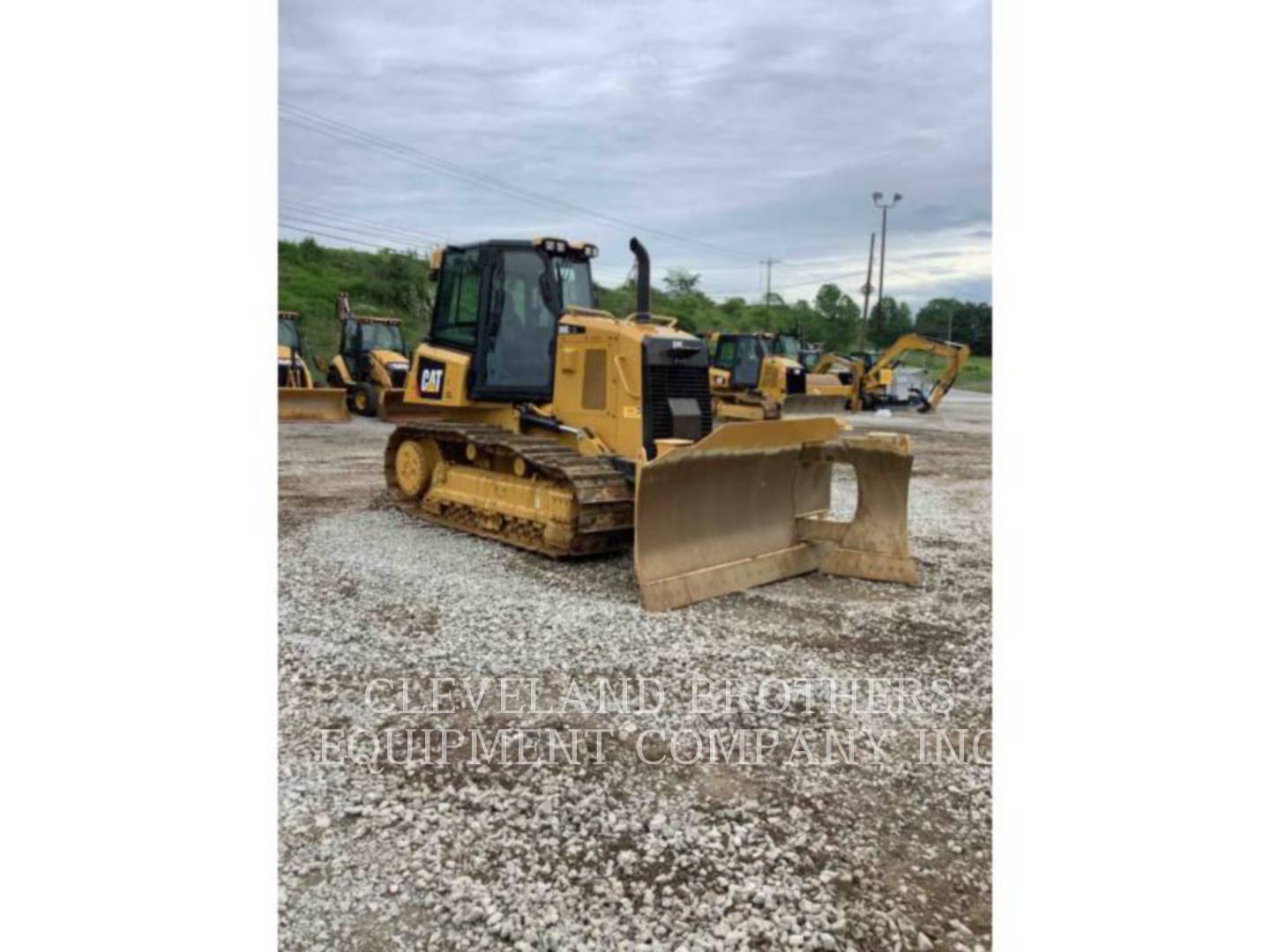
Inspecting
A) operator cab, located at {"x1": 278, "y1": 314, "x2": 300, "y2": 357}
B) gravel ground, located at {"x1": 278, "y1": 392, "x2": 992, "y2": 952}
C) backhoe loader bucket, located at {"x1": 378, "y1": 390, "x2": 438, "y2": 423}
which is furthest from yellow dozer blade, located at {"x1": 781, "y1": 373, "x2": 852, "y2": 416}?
gravel ground, located at {"x1": 278, "y1": 392, "x2": 992, "y2": 952}

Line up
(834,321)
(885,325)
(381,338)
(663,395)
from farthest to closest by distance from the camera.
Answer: (834,321) → (885,325) → (381,338) → (663,395)

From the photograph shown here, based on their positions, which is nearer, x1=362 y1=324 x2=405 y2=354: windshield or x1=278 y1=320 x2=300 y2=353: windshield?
x1=278 y1=320 x2=300 y2=353: windshield

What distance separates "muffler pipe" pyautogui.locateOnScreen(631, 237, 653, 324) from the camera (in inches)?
201

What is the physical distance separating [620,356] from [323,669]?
2.95m

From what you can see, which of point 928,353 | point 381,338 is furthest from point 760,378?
point 381,338

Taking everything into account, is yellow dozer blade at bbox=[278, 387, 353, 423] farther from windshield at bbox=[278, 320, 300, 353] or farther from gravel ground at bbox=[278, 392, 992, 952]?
gravel ground at bbox=[278, 392, 992, 952]

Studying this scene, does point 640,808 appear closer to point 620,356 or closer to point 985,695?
point 985,695

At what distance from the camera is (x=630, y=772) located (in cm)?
283

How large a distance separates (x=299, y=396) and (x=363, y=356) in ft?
9.02

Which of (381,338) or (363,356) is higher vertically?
(381,338)

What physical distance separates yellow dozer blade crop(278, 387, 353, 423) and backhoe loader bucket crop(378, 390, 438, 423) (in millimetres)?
7617

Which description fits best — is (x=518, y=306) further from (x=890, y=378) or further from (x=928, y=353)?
(x=890, y=378)

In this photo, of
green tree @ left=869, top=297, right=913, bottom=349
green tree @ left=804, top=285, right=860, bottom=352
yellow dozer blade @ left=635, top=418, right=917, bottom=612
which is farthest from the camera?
green tree @ left=804, top=285, right=860, bottom=352

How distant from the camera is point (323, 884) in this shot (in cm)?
224
